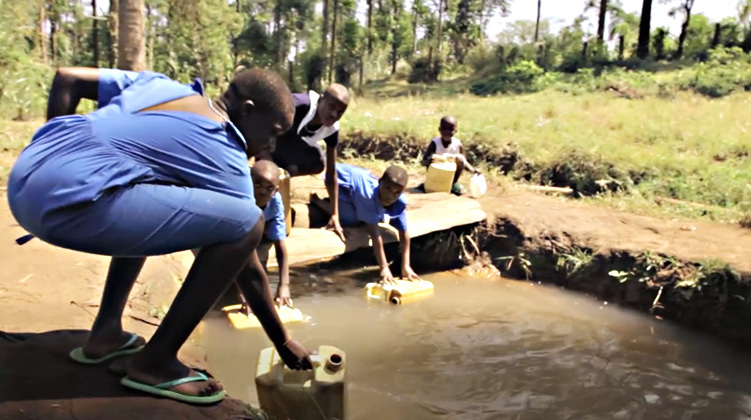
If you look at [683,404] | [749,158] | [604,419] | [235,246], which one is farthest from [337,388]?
[749,158]

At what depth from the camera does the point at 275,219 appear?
446 cm

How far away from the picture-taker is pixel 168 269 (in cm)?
427

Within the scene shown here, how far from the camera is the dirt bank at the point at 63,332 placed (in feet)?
6.72

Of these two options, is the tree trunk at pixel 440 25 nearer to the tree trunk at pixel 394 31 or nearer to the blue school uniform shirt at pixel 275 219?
the tree trunk at pixel 394 31

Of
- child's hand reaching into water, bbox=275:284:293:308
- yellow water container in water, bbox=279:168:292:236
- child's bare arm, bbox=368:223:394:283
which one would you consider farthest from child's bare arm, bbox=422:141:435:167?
child's hand reaching into water, bbox=275:284:293:308

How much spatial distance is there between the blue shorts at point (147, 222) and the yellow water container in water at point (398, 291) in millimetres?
2944

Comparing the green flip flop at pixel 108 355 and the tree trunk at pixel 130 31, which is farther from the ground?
the tree trunk at pixel 130 31

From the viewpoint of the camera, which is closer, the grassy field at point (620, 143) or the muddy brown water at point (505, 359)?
the muddy brown water at point (505, 359)

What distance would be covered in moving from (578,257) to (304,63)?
967 inches

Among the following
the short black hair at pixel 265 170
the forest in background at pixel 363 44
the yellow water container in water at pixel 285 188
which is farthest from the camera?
the forest in background at pixel 363 44

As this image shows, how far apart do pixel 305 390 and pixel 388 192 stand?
2889 mm

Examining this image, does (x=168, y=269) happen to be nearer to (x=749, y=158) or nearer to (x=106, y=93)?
(x=106, y=93)

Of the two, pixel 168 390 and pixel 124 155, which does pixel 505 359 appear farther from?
→ pixel 124 155

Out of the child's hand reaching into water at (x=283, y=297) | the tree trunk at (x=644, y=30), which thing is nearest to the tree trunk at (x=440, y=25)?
the tree trunk at (x=644, y=30)
